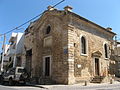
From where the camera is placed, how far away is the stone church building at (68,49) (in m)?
16.0

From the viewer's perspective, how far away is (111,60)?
22359 millimetres

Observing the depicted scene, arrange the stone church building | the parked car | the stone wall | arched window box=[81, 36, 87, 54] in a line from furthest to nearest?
arched window box=[81, 36, 87, 54]
the stone church building
the stone wall
the parked car

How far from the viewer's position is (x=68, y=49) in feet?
51.3

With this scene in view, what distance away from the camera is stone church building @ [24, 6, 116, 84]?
15953 mm

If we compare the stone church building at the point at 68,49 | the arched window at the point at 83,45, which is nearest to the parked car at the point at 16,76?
the stone church building at the point at 68,49

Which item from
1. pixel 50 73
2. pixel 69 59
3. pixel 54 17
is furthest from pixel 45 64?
pixel 54 17

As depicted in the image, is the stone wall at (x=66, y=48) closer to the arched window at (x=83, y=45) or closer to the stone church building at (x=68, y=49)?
the stone church building at (x=68, y=49)

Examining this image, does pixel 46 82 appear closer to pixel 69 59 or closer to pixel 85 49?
pixel 69 59

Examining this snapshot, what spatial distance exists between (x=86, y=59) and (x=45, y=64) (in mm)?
5095

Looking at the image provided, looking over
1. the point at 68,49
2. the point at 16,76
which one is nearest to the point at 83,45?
the point at 68,49

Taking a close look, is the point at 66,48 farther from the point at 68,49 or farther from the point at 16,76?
the point at 16,76

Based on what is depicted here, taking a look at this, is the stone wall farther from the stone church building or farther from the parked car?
the parked car

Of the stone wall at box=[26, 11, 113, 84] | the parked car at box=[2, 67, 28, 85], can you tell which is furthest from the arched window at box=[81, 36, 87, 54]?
the parked car at box=[2, 67, 28, 85]

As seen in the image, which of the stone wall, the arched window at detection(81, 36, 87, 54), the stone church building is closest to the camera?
the stone wall
